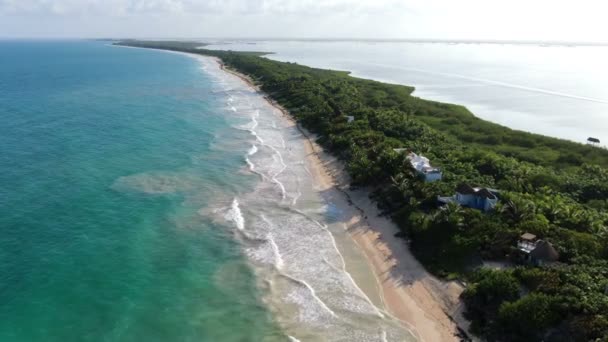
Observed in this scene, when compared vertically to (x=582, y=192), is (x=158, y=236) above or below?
below

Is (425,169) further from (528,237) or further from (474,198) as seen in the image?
(528,237)

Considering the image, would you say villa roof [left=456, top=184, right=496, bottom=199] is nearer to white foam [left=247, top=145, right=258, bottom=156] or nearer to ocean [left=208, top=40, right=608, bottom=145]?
white foam [left=247, top=145, right=258, bottom=156]

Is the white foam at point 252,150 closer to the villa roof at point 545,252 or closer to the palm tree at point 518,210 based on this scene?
the palm tree at point 518,210

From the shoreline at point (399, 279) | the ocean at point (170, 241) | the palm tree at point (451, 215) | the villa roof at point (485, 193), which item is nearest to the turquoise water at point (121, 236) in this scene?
the ocean at point (170, 241)

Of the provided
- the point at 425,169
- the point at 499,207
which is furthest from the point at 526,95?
the point at 499,207

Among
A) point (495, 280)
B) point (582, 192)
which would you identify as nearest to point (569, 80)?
point (582, 192)

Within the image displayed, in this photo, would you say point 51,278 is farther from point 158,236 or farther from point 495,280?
point 495,280
